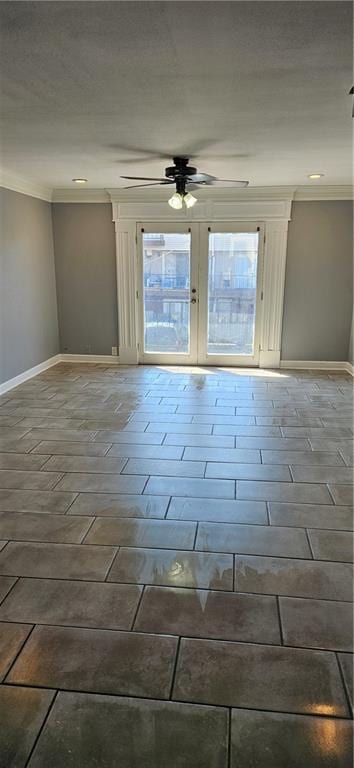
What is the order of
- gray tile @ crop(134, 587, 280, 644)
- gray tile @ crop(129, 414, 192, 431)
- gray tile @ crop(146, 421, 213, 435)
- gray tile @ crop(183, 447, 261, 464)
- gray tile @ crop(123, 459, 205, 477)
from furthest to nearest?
gray tile @ crop(129, 414, 192, 431)
gray tile @ crop(146, 421, 213, 435)
gray tile @ crop(183, 447, 261, 464)
gray tile @ crop(123, 459, 205, 477)
gray tile @ crop(134, 587, 280, 644)

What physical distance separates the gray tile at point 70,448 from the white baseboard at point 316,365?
11.8 ft

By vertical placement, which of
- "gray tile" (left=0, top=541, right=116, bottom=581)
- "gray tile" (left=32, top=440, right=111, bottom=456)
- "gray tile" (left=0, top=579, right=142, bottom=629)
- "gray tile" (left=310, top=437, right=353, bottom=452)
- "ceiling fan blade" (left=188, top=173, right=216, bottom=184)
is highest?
"ceiling fan blade" (left=188, top=173, right=216, bottom=184)

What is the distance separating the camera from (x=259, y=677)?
1.66 metres

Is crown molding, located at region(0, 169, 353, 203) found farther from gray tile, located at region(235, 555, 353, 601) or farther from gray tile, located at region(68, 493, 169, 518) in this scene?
gray tile, located at region(235, 555, 353, 601)

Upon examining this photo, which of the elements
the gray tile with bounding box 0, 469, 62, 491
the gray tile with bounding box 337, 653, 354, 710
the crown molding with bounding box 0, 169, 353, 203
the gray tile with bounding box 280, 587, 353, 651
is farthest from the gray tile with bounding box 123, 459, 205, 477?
the crown molding with bounding box 0, 169, 353, 203

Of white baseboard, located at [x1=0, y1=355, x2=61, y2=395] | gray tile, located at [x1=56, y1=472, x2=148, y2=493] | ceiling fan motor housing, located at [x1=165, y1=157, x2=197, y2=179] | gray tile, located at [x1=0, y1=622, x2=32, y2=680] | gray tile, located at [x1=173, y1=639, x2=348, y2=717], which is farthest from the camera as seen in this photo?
white baseboard, located at [x1=0, y1=355, x2=61, y2=395]

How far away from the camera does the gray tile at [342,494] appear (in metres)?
2.88

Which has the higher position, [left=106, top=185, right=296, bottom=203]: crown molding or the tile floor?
[left=106, top=185, right=296, bottom=203]: crown molding

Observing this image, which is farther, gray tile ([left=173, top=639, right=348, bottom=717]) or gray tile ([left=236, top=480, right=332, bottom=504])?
gray tile ([left=236, top=480, right=332, bottom=504])

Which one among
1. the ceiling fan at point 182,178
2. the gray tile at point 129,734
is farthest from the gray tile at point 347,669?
the ceiling fan at point 182,178

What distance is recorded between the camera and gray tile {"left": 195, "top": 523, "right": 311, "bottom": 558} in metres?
2.39

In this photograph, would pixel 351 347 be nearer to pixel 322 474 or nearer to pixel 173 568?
pixel 322 474

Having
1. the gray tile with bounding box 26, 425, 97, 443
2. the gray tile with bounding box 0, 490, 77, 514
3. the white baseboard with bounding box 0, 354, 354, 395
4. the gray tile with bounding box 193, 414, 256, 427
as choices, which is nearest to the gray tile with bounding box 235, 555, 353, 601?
the gray tile with bounding box 0, 490, 77, 514

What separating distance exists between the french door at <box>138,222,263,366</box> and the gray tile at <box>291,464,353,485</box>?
3.43m
